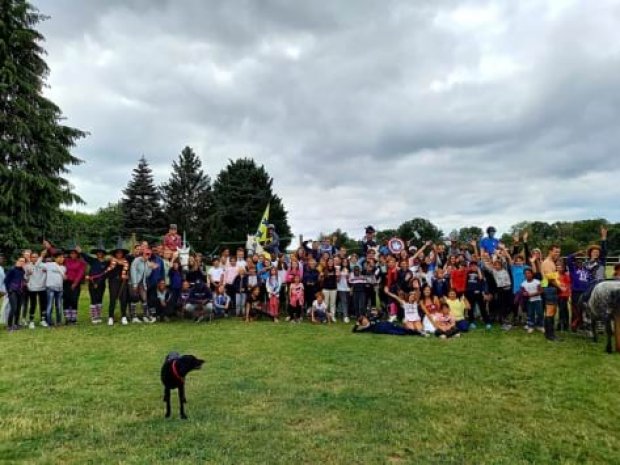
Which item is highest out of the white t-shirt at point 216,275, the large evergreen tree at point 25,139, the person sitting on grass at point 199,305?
the large evergreen tree at point 25,139

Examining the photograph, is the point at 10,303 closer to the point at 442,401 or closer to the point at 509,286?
the point at 442,401

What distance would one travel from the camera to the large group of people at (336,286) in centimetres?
1109

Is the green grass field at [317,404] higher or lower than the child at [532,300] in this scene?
lower

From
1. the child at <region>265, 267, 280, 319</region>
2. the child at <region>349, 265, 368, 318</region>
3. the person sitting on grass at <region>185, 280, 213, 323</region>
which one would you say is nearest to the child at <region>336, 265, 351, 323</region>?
the child at <region>349, 265, 368, 318</region>

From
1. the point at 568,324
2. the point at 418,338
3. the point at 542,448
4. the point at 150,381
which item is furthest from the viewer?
the point at 568,324

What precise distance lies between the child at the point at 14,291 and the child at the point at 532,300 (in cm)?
1140

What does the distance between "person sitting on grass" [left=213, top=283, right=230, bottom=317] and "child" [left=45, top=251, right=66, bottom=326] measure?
3.70 meters

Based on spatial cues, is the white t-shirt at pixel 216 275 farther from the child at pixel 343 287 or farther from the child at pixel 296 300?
the child at pixel 343 287

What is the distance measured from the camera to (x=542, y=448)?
4316 mm

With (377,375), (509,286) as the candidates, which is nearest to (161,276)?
(377,375)

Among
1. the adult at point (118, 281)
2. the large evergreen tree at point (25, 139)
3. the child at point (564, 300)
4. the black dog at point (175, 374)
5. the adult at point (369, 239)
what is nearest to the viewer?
the black dog at point (175, 374)

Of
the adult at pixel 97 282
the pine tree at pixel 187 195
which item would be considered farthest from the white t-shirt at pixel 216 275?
the pine tree at pixel 187 195

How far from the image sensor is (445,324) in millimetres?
10703

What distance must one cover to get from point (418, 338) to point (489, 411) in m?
4.89
